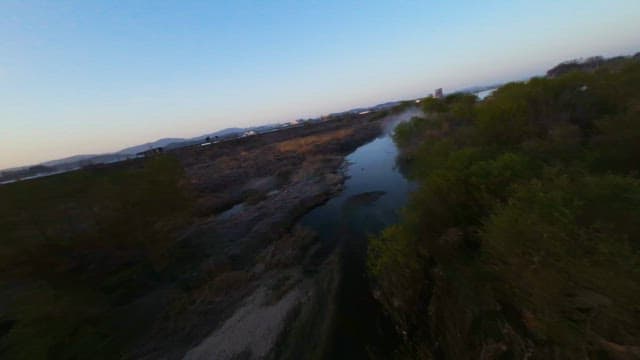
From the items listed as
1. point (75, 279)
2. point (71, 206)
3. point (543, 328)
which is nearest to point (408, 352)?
point (543, 328)

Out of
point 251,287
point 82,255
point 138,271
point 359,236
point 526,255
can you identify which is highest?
point 526,255

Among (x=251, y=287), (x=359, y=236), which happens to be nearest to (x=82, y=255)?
(x=251, y=287)

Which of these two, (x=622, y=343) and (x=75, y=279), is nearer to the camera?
(x=622, y=343)

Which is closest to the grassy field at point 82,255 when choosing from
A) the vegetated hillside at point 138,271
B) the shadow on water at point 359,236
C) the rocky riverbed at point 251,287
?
the vegetated hillside at point 138,271

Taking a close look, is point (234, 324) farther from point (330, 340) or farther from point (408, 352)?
point (408, 352)

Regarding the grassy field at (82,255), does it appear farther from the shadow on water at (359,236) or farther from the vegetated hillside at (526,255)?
the vegetated hillside at (526,255)

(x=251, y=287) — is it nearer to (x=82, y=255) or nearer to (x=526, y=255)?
(x=82, y=255)

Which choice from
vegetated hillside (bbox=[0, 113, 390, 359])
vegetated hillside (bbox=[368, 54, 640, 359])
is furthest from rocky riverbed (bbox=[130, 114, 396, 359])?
vegetated hillside (bbox=[368, 54, 640, 359])
